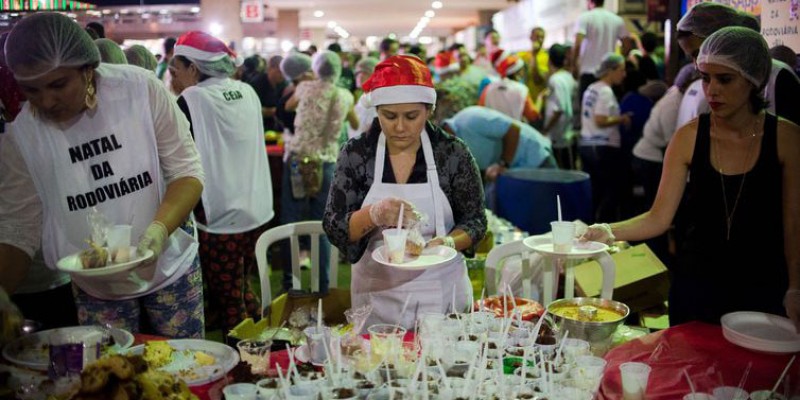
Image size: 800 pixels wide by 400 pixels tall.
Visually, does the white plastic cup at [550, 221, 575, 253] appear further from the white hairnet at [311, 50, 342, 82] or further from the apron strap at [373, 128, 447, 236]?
the white hairnet at [311, 50, 342, 82]

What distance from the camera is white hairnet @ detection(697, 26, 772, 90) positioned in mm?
2699

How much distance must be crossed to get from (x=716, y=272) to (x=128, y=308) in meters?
2.30

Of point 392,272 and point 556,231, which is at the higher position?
point 556,231

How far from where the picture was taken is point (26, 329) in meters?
2.35

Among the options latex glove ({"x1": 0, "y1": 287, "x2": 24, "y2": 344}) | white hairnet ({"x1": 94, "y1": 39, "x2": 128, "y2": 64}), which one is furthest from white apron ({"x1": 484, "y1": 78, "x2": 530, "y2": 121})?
latex glove ({"x1": 0, "y1": 287, "x2": 24, "y2": 344})

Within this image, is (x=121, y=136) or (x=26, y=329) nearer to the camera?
(x=26, y=329)

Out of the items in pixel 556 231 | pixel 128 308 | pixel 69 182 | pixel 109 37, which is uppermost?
pixel 109 37

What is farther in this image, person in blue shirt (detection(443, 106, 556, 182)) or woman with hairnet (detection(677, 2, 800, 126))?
person in blue shirt (detection(443, 106, 556, 182))

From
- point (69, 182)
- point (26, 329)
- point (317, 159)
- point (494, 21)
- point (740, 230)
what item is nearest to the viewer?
point (26, 329)

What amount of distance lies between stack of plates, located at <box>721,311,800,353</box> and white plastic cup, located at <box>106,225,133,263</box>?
6.82 ft

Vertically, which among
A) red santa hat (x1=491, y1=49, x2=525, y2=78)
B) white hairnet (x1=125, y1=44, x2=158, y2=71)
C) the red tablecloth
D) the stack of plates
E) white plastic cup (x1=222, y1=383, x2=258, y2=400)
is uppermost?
white hairnet (x1=125, y1=44, x2=158, y2=71)

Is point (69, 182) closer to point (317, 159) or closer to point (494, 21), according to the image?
point (317, 159)

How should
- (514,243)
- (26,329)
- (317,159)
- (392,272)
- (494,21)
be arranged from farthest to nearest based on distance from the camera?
(494,21)
(317,159)
(514,243)
(392,272)
(26,329)

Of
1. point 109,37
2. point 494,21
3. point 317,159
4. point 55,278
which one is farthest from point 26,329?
point 494,21
